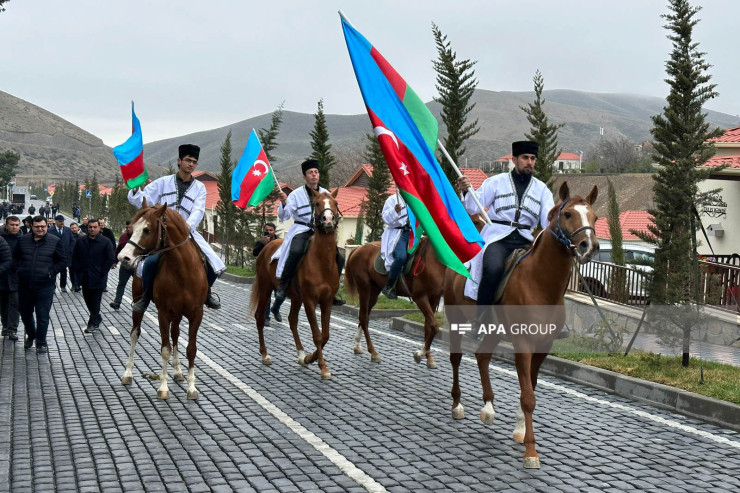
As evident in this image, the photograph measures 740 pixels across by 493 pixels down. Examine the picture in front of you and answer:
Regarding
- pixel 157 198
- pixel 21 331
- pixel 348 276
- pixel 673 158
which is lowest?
pixel 21 331

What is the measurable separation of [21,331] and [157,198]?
6565 mm

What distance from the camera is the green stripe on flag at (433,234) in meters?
8.58

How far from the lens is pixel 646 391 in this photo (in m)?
10.7

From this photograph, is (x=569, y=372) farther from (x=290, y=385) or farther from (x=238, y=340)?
(x=238, y=340)

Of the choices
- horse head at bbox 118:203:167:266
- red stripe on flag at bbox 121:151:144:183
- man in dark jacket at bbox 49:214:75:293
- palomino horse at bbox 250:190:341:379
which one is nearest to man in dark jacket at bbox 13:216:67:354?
→ red stripe on flag at bbox 121:151:144:183

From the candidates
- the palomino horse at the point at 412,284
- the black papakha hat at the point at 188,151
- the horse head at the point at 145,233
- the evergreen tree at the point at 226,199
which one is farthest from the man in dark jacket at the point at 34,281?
the evergreen tree at the point at 226,199

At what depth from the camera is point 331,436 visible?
28.0ft

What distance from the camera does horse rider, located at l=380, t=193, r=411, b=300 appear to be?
1334 centimetres

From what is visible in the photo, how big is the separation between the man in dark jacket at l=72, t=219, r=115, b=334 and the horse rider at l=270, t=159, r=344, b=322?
5.13 meters

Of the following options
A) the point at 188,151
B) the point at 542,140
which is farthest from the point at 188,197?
the point at 542,140

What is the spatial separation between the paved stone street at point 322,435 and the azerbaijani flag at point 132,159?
3.72 metres

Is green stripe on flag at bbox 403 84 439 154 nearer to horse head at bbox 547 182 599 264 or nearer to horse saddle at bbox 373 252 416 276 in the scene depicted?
horse head at bbox 547 182 599 264

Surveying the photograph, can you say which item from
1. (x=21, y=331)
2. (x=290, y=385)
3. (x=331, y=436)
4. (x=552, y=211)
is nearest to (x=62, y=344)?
(x=21, y=331)

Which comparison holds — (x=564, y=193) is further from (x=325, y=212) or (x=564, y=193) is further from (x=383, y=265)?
(x=383, y=265)
